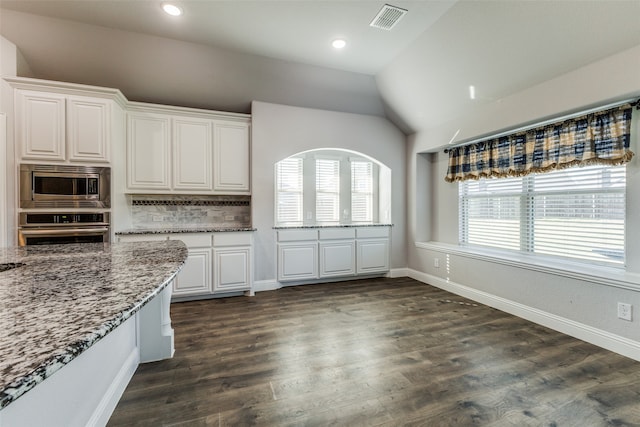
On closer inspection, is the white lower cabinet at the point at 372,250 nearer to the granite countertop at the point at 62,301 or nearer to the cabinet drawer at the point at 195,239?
the cabinet drawer at the point at 195,239

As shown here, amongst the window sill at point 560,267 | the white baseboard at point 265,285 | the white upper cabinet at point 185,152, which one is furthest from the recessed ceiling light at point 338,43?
the white baseboard at point 265,285

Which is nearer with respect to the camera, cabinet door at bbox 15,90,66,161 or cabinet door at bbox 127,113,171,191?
cabinet door at bbox 15,90,66,161

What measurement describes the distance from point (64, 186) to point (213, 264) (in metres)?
1.75

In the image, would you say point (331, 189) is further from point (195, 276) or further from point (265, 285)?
point (195, 276)

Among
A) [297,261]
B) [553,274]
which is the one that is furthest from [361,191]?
[553,274]

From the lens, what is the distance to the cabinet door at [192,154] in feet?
12.4

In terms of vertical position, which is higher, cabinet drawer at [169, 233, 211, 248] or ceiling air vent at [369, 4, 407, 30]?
ceiling air vent at [369, 4, 407, 30]

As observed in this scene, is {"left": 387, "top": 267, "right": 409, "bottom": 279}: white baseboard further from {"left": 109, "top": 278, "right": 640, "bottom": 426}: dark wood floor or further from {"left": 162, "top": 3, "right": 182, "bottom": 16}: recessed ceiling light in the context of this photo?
{"left": 162, "top": 3, "right": 182, "bottom": 16}: recessed ceiling light

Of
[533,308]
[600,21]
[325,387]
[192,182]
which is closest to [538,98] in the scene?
[600,21]

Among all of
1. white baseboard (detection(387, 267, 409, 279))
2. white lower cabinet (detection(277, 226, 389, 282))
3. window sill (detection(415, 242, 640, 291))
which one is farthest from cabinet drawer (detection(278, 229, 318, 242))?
window sill (detection(415, 242, 640, 291))

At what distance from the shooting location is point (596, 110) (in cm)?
260

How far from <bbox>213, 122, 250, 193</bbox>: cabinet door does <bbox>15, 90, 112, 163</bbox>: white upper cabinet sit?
1212mm

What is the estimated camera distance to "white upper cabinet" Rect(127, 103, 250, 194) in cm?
365

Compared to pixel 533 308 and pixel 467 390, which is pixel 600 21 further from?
pixel 467 390
